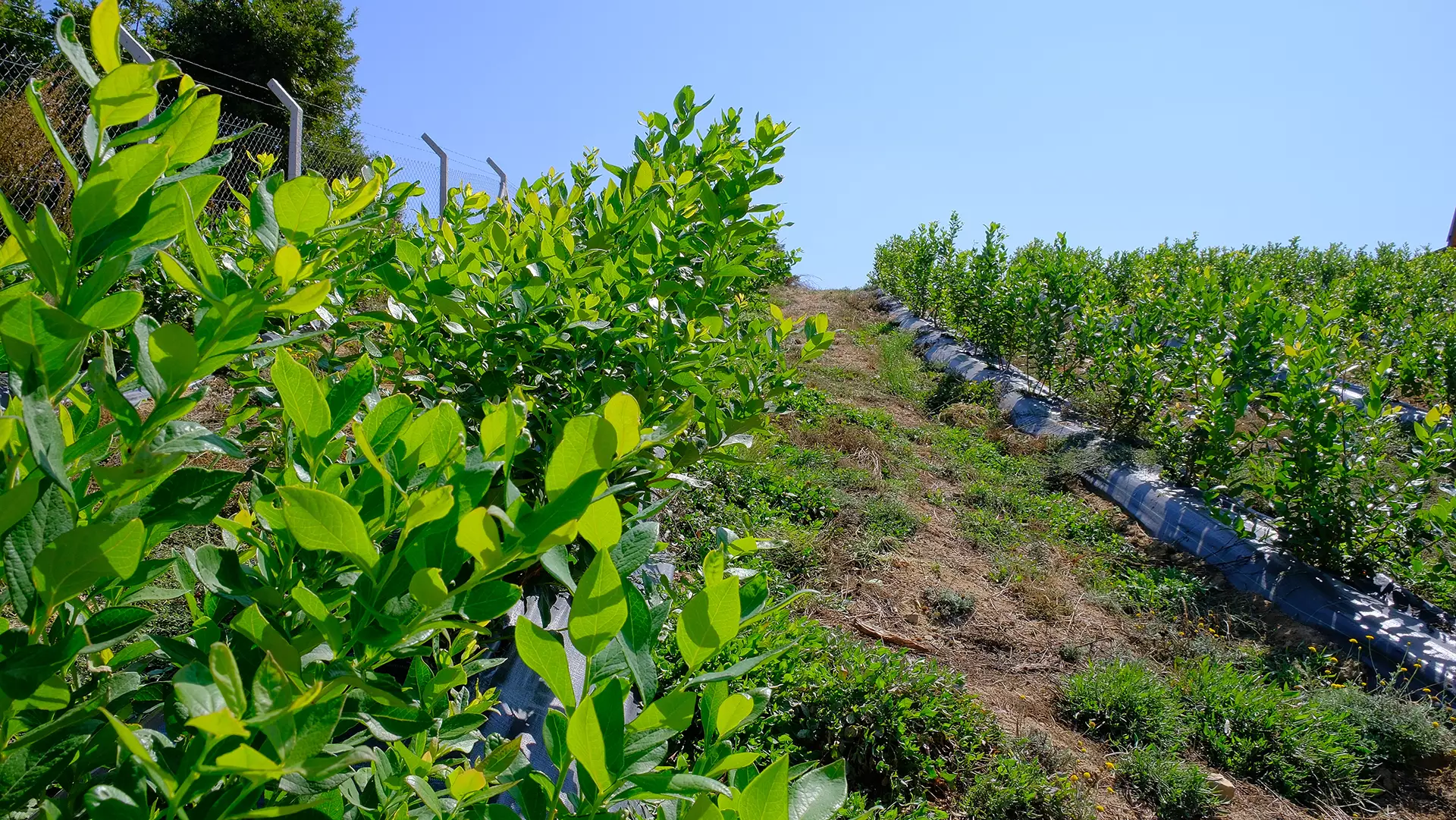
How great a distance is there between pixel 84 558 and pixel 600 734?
0.32 meters

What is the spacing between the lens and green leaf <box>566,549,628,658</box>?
0.47 metres

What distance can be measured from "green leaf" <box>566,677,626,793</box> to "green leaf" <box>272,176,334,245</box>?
46 cm

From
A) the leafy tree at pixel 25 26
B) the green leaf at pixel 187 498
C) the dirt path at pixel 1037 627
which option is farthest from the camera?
the leafy tree at pixel 25 26

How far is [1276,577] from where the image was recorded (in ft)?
13.6

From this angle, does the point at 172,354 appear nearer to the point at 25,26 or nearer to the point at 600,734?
the point at 600,734

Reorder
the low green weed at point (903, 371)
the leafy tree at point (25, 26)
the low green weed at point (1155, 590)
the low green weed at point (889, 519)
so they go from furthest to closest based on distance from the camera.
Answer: the leafy tree at point (25, 26) → the low green weed at point (903, 371) → the low green weed at point (889, 519) → the low green weed at point (1155, 590)

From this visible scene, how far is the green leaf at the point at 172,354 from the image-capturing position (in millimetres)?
487

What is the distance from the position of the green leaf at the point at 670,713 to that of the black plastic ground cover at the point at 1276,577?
13.0 ft

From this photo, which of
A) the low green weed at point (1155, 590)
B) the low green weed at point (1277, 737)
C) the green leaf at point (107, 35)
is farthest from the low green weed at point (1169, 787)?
the green leaf at point (107, 35)

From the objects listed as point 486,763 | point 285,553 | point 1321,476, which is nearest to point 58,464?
point 285,553

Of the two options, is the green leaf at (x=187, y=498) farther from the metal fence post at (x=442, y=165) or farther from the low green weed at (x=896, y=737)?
the metal fence post at (x=442, y=165)

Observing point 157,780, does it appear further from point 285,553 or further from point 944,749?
point 944,749

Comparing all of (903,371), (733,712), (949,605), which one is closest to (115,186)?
(733,712)

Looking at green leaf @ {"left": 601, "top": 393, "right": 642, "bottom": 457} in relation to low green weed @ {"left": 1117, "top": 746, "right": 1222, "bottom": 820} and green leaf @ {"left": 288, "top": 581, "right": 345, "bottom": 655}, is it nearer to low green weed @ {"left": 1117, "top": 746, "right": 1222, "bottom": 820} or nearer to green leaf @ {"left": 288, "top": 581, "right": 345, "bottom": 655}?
green leaf @ {"left": 288, "top": 581, "right": 345, "bottom": 655}
